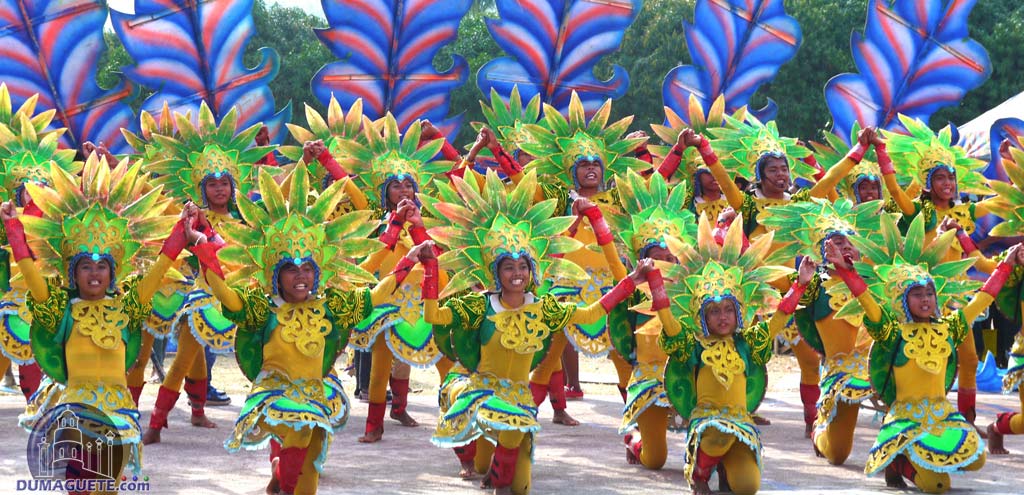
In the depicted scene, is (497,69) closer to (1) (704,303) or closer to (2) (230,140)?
(2) (230,140)

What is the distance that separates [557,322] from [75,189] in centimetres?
230

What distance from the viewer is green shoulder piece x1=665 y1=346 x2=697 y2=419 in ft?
21.4

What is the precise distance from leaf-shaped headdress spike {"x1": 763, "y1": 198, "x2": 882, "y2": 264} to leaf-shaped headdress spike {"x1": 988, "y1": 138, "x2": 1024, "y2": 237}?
957 mm

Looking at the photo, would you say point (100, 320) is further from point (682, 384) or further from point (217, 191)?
point (682, 384)

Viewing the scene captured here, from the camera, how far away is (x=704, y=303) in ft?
21.1

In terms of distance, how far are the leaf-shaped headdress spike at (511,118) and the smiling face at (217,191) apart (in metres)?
1.94

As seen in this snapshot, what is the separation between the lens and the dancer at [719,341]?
6320 mm

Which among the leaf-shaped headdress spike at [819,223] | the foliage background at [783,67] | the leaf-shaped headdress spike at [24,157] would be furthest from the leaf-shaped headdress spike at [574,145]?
the foliage background at [783,67]

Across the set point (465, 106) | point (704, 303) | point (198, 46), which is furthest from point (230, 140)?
point (465, 106)

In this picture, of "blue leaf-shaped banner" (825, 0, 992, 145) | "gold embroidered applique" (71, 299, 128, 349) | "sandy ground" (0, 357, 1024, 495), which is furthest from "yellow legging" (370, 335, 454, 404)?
"blue leaf-shaped banner" (825, 0, 992, 145)

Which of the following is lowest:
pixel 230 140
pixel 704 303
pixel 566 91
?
pixel 704 303

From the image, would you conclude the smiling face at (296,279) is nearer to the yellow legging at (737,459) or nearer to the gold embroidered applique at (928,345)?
the yellow legging at (737,459)

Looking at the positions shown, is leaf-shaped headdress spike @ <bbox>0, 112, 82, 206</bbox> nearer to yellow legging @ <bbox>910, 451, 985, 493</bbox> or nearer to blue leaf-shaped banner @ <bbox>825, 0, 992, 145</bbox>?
yellow legging @ <bbox>910, 451, 985, 493</bbox>

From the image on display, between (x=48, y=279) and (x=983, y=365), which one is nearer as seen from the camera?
(x=48, y=279)
